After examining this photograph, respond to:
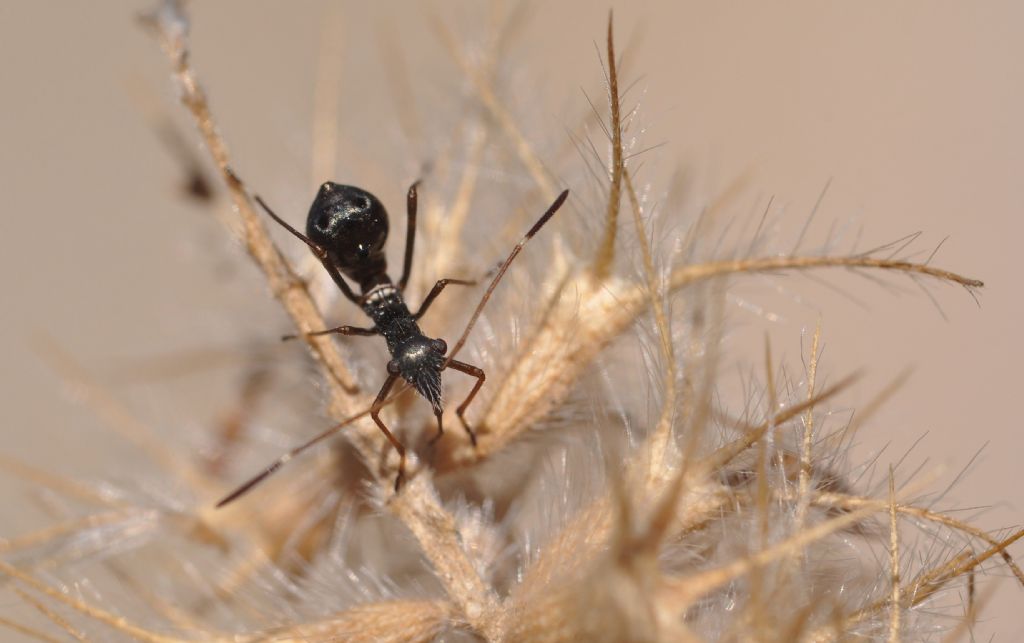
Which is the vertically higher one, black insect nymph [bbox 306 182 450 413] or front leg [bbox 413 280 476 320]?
black insect nymph [bbox 306 182 450 413]

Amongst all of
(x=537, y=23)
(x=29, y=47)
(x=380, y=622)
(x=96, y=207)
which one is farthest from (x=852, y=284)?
(x=29, y=47)

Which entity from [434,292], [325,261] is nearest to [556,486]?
[434,292]

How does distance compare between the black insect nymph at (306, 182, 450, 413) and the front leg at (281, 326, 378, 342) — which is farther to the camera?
the black insect nymph at (306, 182, 450, 413)

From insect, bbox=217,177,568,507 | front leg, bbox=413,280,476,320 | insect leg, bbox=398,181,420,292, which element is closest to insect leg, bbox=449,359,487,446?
insect, bbox=217,177,568,507

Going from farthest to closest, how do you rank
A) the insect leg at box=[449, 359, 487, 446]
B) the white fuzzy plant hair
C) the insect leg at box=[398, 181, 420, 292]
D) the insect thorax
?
the insect leg at box=[398, 181, 420, 292]
the insect thorax
the insect leg at box=[449, 359, 487, 446]
the white fuzzy plant hair

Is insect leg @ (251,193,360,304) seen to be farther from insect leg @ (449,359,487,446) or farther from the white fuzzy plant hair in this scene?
insect leg @ (449,359,487,446)

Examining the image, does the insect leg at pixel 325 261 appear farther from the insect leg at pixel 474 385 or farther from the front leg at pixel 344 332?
the insect leg at pixel 474 385

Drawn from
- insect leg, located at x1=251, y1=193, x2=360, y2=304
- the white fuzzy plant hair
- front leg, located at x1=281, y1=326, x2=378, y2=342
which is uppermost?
insect leg, located at x1=251, y1=193, x2=360, y2=304
